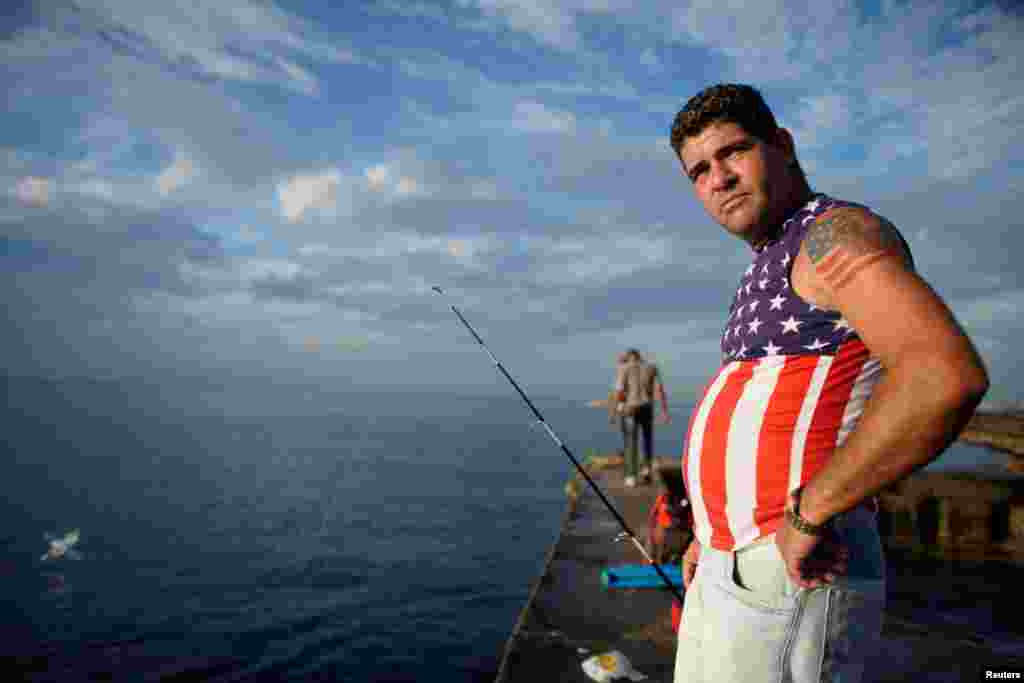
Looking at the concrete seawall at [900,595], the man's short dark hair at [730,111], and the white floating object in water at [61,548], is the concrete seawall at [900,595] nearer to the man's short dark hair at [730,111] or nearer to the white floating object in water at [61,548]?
the man's short dark hair at [730,111]

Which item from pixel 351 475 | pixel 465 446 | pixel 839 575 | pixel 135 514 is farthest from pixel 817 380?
pixel 465 446

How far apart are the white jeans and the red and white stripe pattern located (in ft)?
0.48

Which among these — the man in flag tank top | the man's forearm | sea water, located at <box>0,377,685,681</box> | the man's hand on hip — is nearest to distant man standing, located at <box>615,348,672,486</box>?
sea water, located at <box>0,377,685,681</box>

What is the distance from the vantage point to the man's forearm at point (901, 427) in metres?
1.45

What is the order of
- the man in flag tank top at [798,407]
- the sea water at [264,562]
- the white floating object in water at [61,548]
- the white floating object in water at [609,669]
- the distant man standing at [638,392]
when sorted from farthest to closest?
the white floating object in water at [61,548] < the sea water at [264,562] < the distant man standing at [638,392] < the white floating object in water at [609,669] < the man in flag tank top at [798,407]

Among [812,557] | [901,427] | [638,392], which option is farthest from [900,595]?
[901,427]

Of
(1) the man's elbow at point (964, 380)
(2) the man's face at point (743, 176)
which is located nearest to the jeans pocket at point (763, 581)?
(1) the man's elbow at point (964, 380)

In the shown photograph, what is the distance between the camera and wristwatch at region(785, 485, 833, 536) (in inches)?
70.4

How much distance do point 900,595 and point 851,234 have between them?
1430 cm

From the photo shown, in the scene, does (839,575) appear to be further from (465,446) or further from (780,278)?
(465,446)

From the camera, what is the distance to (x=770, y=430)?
6.86 feet

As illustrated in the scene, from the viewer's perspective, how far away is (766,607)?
1.99 meters

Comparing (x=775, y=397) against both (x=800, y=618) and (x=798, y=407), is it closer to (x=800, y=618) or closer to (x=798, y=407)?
(x=798, y=407)

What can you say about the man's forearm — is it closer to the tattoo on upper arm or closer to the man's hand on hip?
the man's hand on hip
